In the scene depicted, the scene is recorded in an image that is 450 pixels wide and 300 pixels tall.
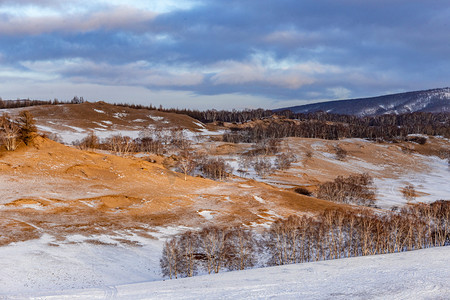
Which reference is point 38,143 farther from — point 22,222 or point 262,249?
point 262,249

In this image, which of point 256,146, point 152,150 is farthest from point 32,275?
point 256,146

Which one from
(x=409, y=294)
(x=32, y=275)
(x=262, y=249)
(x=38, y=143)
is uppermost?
(x=38, y=143)

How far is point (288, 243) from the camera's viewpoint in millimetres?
61031

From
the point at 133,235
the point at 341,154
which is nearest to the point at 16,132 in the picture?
the point at 133,235

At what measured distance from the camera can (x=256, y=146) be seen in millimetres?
199500

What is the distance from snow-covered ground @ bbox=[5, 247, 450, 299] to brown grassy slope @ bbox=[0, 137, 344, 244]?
1014 inches

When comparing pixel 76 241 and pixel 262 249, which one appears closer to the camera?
pixel 76 241

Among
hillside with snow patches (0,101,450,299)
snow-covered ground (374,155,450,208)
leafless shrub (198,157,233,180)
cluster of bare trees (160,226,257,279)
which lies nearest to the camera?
hillside with snow patches (0,101,450,299)

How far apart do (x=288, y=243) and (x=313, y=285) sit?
3150cm

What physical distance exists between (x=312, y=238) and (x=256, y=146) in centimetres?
13942

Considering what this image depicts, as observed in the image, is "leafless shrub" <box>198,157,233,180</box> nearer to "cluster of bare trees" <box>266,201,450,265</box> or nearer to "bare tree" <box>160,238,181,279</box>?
"cluster of bare trees" <box>266,201,450,265</box>

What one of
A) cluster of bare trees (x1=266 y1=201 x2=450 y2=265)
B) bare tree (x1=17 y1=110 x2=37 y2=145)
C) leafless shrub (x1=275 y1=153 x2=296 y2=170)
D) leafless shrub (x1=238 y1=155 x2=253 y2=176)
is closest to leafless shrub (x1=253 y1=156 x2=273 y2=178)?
leafless shrub (x1=238 y1=155 x2=253 y2=176)

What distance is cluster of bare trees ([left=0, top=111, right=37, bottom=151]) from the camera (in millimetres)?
79312

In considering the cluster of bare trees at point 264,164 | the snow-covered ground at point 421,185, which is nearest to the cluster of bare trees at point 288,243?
the snow-covered ground at point 421,185
